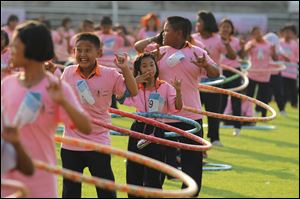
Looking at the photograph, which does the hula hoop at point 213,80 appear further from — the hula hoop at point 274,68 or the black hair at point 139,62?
the black hair at point 139,62

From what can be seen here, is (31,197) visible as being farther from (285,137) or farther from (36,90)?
(285,137)

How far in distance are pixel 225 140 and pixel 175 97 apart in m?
9.69

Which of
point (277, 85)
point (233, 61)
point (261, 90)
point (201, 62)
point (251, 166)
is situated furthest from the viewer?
point (277, 85)

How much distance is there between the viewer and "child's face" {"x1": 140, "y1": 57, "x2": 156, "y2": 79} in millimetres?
10219

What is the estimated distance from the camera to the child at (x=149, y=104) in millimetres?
10133

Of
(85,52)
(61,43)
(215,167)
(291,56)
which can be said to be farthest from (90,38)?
(61,43)

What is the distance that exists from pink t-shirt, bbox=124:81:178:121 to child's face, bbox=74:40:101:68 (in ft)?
3.78

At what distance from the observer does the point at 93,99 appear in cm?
938

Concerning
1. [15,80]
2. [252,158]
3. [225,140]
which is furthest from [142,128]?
[225,140]

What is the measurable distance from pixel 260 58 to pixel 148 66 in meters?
12.4

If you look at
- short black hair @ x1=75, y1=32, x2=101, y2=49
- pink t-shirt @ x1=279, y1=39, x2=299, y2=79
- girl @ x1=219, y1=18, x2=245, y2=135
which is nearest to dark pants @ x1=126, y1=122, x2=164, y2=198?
short black hair @ x1=75, y1=32, x2=101, y2=49

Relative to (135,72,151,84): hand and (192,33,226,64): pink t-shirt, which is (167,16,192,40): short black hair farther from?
(192,33,226,64): pink t-shirt

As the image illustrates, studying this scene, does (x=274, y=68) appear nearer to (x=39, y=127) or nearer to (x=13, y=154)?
(x=39, y=127)

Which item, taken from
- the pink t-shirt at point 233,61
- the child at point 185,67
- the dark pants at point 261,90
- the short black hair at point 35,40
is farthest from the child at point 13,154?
the dark pants at point 261,90
